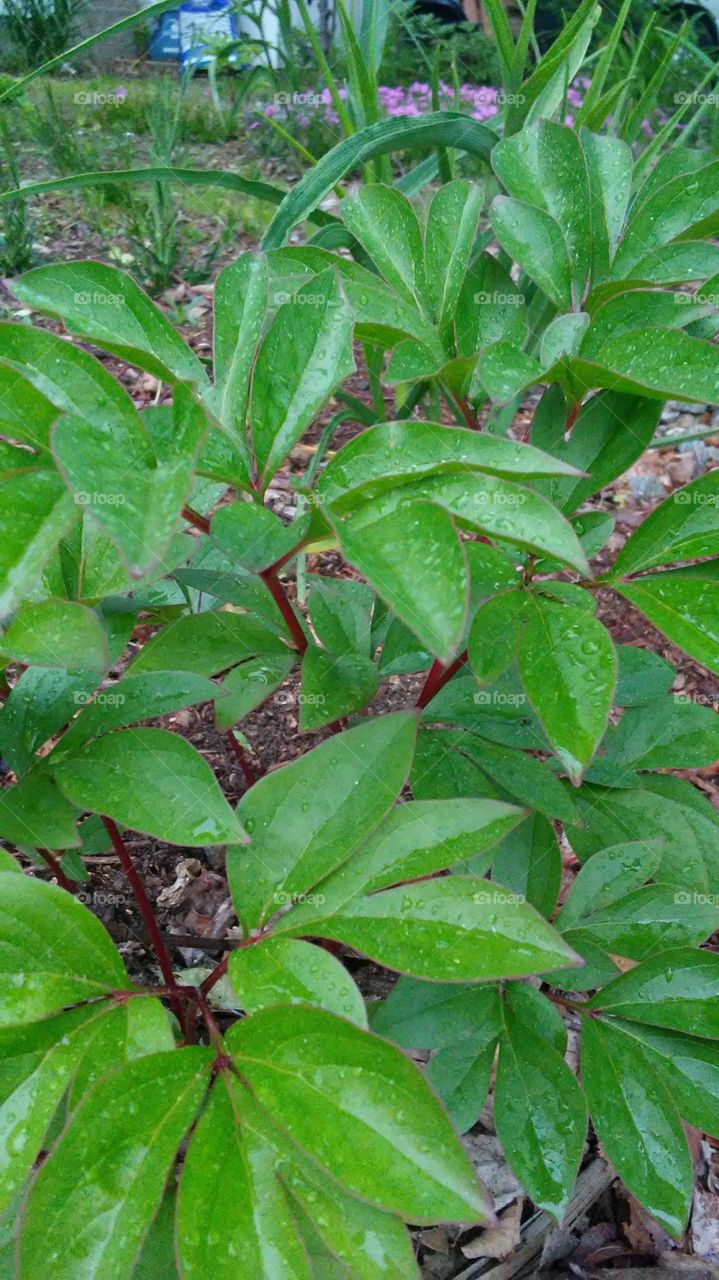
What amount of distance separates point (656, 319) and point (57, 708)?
552 mm

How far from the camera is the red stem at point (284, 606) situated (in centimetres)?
70

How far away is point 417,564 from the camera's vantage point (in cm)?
53

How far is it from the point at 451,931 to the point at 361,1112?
4.5 inches

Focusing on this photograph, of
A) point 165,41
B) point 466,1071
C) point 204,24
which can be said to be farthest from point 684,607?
point 165,41

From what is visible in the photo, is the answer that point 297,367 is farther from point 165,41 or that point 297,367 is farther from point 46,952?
point 165,41

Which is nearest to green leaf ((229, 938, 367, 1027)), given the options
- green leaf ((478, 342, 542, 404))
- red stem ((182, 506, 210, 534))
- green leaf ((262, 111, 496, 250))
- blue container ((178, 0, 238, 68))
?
red stem ((182, 506, 210, 534))

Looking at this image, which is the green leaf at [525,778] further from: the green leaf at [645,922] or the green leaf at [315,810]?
the green leaf at [315,810]

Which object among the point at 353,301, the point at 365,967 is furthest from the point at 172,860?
the point at 353,301

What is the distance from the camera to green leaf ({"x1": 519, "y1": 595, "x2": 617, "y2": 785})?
0.62m

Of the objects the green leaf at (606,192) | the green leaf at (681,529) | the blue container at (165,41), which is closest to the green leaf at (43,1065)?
the green leaf at (681,529)

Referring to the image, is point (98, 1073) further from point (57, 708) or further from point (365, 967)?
point (365, 967)

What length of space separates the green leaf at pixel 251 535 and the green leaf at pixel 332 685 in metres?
0.20

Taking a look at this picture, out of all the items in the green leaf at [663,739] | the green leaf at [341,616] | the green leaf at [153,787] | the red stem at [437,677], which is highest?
the green leaf at [153,787]

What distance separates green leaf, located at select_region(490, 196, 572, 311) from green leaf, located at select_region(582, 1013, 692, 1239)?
23.8 inches
